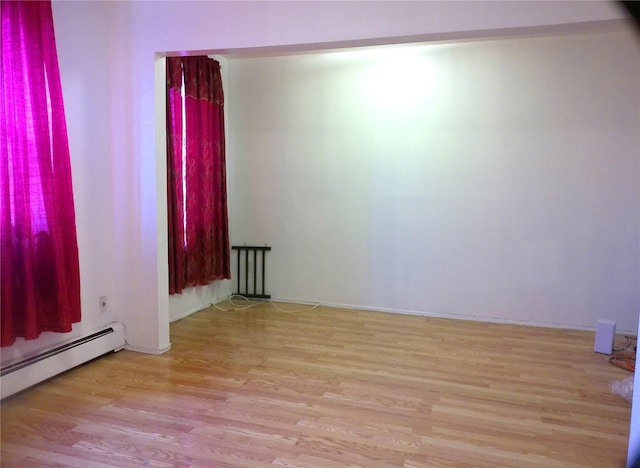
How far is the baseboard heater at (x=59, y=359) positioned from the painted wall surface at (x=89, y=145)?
0.06m

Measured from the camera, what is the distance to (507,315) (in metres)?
4.03

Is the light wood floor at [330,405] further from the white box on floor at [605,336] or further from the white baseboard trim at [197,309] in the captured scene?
the white baseboard trim at [197,309]

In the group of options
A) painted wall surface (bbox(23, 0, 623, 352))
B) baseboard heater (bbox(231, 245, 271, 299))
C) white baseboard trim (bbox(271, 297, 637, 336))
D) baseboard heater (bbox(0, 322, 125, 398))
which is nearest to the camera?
baseboard heater (bbox(0, 322, 125, 398))

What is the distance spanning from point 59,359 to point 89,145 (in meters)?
1.37

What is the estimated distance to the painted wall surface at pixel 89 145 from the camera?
8.95 feet

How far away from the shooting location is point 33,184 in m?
2.41

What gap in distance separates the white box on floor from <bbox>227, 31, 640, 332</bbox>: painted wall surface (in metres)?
0.61

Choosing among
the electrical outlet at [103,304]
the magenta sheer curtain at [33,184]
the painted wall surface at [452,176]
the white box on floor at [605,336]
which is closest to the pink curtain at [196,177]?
the painted wall surface at [452,176]

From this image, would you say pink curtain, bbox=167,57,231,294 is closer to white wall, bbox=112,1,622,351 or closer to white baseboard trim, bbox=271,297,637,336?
white wall, bbox=112,1,622,351

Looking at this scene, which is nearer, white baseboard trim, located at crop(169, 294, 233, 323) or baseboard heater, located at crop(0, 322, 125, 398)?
baseboard heater, located at crop(0, 322, 125, 398)

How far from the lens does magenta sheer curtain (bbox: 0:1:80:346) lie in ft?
7.43

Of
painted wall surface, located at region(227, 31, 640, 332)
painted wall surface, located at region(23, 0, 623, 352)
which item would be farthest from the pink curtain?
painted wall surface, located at region(23, 0, 623, 352)

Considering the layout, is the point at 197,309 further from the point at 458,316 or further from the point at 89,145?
the point at 458,316

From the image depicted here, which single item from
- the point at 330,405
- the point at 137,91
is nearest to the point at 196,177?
the point at 137,91
